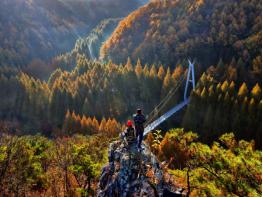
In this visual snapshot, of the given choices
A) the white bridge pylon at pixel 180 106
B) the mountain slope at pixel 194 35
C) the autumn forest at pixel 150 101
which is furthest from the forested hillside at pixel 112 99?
the mountain slope at pixel 194 35

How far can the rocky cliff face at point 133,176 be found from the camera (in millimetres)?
15547

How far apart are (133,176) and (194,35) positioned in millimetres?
97247

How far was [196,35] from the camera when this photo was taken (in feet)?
355

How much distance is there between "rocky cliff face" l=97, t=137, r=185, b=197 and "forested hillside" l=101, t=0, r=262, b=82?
255 feet

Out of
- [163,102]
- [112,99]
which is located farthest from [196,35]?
[112,99]

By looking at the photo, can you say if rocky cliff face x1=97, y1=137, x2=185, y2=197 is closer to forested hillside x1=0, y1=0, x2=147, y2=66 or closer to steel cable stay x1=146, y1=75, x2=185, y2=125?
steel cable stay x1=146, y1=75, x2=185, y2=125

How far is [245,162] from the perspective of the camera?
1523cm

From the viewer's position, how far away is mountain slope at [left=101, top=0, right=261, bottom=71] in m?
101

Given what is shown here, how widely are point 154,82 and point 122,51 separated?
3747 cm

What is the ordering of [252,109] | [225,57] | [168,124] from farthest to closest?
[225,57] → [168,124] → [252,109]

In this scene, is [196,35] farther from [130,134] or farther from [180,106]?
[130,134]

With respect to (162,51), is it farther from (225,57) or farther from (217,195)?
(217,195)

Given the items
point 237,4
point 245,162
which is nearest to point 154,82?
point 237,4

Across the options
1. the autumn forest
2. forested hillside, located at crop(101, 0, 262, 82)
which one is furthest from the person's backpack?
forested hillside, located at crop(101, 0, 262, 82)
